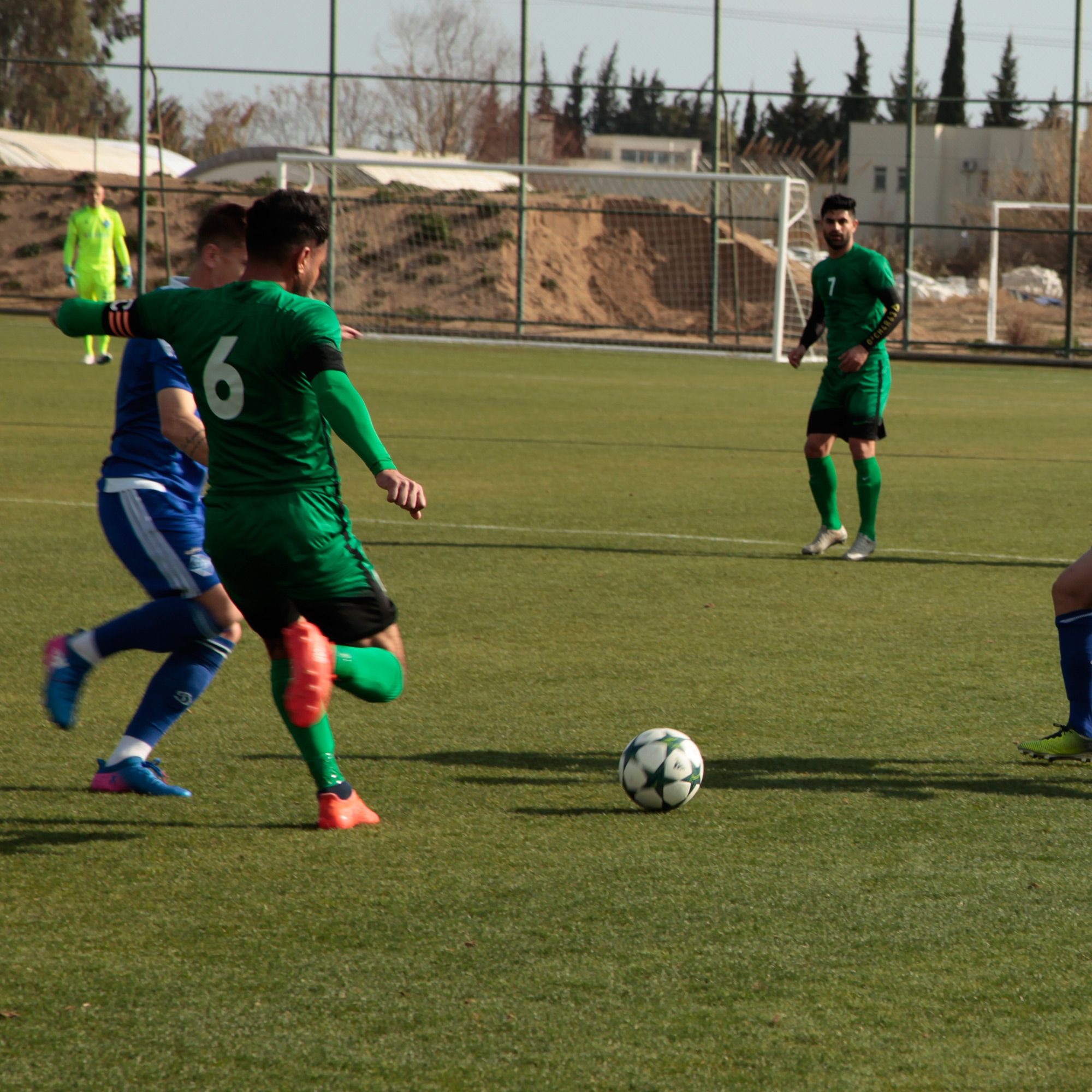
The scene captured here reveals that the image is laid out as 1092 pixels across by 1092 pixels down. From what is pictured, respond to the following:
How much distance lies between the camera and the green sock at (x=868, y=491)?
9344 millimetres

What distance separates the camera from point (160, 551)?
473 cm

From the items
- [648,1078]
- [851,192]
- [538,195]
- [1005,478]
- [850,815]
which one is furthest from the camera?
[851,192]

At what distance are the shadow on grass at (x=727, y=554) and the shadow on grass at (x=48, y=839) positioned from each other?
5.20 metres

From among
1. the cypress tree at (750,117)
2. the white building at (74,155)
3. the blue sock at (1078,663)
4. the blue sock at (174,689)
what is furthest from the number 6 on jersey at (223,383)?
the white building at (74,155)

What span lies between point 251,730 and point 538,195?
30.5m

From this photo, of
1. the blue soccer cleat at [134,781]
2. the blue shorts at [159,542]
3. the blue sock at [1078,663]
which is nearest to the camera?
the blue soccer cleat at [134,781]

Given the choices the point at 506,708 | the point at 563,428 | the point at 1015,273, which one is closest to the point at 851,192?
the point at 1015,273

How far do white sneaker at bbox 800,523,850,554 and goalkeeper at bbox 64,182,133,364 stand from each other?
14699mm

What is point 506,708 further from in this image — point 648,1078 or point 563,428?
point 563,428

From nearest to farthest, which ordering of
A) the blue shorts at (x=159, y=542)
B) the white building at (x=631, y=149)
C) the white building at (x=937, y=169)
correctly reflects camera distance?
the blue shorts at (x=159, y=542)
the white building at (x=937, y=169)
the white building at (x=631, y=149)

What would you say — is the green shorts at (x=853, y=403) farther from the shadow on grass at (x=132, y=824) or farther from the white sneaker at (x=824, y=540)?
the shadow on grass at (x=132, y=824)

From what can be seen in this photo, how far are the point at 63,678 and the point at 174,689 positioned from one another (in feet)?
1.09

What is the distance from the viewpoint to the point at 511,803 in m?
4.60

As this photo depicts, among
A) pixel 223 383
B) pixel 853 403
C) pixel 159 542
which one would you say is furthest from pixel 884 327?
pixel 223 383
